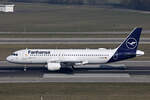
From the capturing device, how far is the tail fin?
230ft

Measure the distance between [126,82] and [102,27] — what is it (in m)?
78.5

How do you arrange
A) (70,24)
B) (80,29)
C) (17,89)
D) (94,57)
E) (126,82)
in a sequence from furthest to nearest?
(70,24) → (80,29) → (94,57) → (126,82) → (17,89)

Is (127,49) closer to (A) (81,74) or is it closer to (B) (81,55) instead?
(B) (81,55)

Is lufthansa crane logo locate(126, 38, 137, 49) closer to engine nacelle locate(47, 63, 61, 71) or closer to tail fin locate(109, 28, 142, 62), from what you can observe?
tail fin locate(109, 28, 142, 62)

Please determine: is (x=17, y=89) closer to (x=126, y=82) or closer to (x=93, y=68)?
(x=126, y=82)

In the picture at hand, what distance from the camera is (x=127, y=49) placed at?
2781 inches

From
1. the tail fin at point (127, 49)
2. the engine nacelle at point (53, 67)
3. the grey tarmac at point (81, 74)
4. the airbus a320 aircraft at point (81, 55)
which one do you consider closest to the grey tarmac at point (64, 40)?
the grey tarmac at point (81, 74)

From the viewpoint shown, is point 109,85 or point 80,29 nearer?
point 109,85

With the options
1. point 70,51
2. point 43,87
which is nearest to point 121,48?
point 70,51

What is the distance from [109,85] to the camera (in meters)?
58.4

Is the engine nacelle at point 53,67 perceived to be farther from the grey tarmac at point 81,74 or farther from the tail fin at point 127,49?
the tail fin at point 127,49

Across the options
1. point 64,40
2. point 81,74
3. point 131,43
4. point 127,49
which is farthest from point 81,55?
point 64,40

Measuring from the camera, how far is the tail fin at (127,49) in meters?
70.2

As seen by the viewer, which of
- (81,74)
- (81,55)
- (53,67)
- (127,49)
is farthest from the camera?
(127,49)
